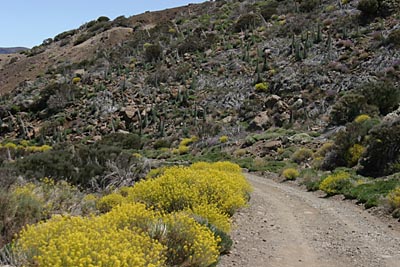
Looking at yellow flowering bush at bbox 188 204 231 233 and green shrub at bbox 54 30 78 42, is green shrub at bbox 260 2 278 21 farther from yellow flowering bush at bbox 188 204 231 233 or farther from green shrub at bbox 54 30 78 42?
yellow flowering bush at bbox 188 204 231 233

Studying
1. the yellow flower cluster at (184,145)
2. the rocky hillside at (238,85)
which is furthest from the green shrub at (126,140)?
the yellow flower cluster at (184,145)

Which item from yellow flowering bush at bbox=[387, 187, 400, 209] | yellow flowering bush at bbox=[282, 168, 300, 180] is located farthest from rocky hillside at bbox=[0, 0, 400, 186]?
yellow flowering bush at bbox=[387, 187, 400, 209]

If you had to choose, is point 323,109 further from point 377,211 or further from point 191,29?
point 191,29

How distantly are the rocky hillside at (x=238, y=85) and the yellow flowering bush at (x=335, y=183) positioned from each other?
1615 millimetres

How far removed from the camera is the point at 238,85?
3697cm


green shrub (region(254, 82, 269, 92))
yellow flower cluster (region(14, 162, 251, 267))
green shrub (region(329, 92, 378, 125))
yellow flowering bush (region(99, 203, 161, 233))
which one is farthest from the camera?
green shrub (region(254, 82, 269, 92))

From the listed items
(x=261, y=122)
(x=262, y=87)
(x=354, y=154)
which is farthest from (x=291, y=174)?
(x=262, y=87)

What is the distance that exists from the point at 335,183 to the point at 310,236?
590cm

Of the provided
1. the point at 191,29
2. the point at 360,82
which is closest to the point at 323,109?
the point at 360,82

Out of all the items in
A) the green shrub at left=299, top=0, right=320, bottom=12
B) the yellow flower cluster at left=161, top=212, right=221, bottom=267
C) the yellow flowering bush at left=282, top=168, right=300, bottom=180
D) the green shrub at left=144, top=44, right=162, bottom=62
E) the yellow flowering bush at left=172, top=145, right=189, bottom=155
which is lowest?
the yellow flowering bush at left=172, top=145, right=189, bottom=155

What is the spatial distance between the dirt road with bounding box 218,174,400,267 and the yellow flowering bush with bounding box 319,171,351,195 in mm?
1022

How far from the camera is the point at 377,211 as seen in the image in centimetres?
1139

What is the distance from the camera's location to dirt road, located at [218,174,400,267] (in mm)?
7543

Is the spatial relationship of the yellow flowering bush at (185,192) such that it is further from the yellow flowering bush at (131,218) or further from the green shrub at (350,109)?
the green shrub at (350,109)
